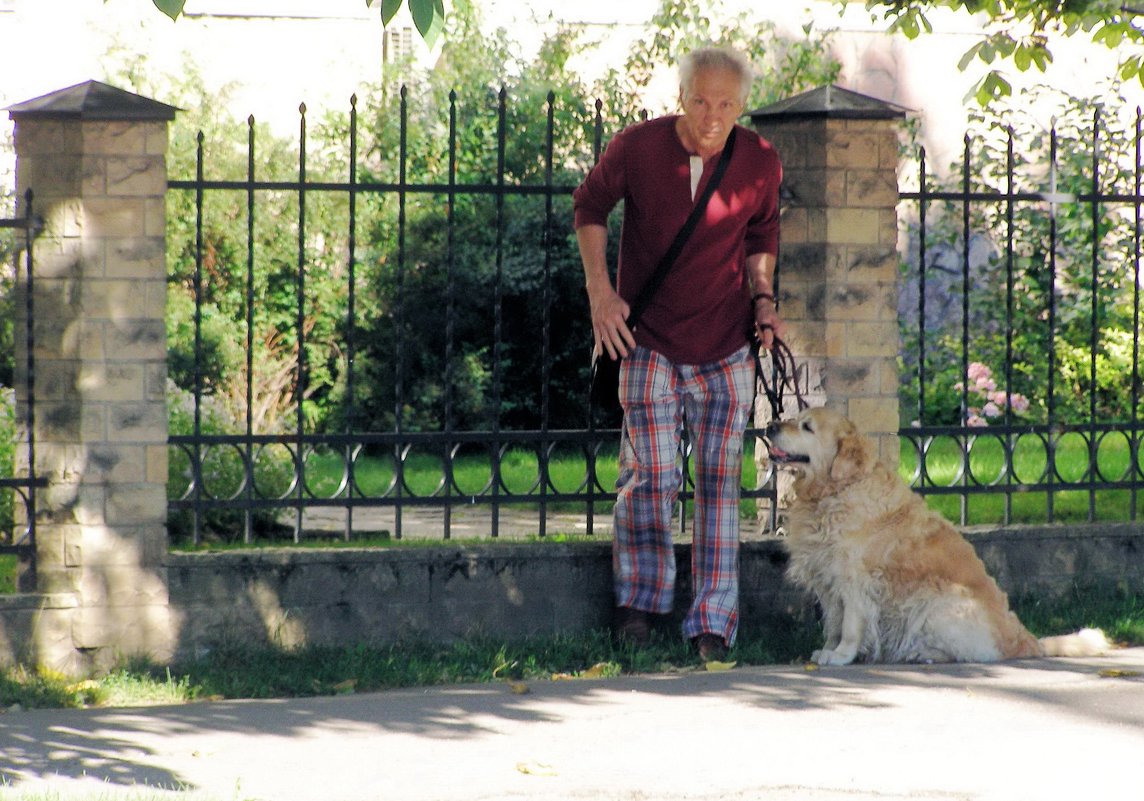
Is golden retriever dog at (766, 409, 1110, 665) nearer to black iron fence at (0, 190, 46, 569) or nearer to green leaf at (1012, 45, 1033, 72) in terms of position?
green leaf at (1012, 45, 1033, 72)

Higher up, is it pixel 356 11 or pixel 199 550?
pixel 356 11

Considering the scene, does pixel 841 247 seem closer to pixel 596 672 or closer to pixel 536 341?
pixel 596 672

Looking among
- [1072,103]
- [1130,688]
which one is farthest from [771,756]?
[1072,103]

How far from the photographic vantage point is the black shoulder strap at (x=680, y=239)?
18.7 ft

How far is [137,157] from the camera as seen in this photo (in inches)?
234

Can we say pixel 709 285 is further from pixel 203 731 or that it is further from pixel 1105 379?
pixel 1105 379

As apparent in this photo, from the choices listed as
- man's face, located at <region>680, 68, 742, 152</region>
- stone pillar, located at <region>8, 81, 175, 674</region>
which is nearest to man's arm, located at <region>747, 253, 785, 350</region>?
man's face, located at <region>680, 68, 742, 152</region>

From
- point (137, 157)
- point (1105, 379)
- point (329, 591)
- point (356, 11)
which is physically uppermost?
point (356, 11)

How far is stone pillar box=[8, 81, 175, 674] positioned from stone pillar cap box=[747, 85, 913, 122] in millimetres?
2496

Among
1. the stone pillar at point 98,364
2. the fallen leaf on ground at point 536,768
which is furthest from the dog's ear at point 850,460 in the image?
the stone pillar at point 98,364

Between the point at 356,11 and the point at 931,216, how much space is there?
5406mm

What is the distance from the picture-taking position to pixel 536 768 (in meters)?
4.54

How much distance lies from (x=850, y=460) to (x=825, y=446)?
106 millimetres

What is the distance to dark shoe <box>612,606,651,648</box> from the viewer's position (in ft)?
20.0
